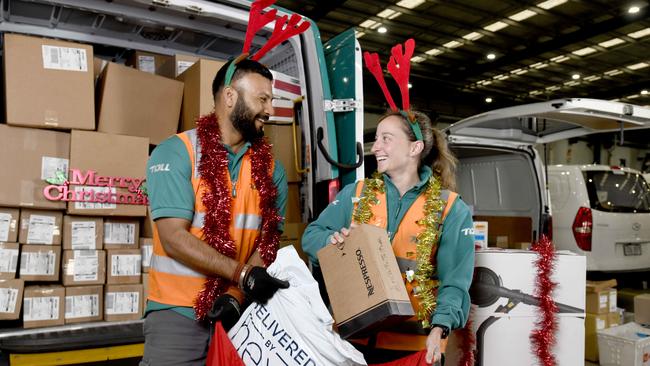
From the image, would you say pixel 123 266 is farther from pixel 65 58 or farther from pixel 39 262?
pixel 65 58

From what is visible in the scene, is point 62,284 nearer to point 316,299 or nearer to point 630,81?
point 316,299

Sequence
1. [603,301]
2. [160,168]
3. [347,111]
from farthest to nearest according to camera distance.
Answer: [603,301]
[347,111]
[160,168]

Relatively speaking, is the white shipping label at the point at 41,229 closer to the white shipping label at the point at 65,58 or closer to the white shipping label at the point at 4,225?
the white shipping label at the point at 4,225

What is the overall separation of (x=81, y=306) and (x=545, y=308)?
2.48 meters

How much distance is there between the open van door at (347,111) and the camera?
107 inches

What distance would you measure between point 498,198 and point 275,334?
556 centimetres

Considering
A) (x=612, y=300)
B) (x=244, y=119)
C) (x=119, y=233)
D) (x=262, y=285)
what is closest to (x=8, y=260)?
(x=119, y=233)

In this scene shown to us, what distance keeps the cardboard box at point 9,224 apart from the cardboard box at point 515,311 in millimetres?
2343

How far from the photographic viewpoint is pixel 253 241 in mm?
2053

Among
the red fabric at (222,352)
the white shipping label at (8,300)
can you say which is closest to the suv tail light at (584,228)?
the red fabric at (222,352)

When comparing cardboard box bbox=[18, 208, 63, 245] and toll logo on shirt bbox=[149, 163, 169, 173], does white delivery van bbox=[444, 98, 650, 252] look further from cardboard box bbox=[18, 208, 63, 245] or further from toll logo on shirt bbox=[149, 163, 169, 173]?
cardboard box bbox=[18, 208, 63, 245]

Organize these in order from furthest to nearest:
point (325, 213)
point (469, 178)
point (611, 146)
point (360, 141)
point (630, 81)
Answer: point (611, 146) < point (630, 81) < point (469, 178) < point (360, 141) < point (325, 213)

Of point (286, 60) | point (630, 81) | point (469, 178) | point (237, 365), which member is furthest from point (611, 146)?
point (237, 365)

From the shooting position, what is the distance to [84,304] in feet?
9.92
